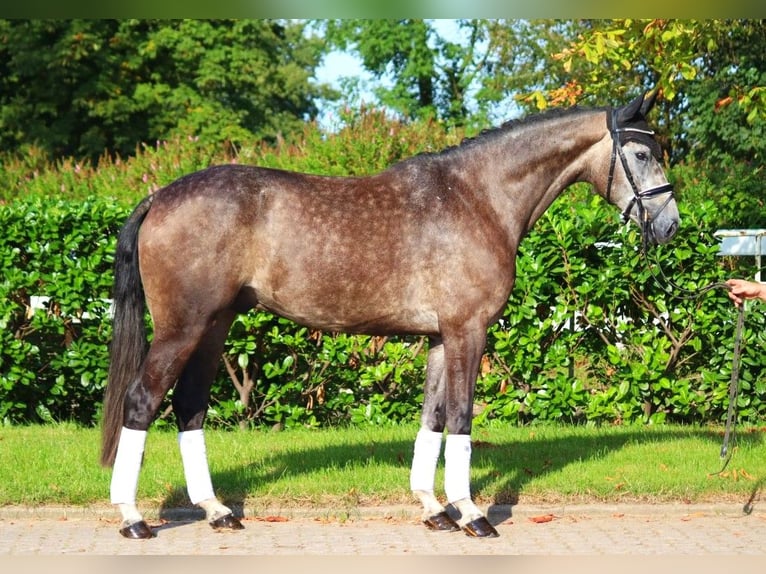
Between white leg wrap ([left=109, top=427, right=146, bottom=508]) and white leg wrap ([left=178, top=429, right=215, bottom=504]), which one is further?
white leg wrap ([left=178, top=429, right=215, bottom=504])

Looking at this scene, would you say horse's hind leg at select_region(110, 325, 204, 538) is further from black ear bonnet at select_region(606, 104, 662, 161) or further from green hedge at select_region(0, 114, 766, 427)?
green hedge at select_region(0, 114, 766, 427)

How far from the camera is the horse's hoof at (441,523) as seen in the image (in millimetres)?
6160

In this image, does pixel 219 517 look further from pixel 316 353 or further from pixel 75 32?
pixel 75 32

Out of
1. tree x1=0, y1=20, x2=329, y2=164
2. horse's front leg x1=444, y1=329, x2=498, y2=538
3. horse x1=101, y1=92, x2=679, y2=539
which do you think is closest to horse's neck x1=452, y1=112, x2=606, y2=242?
Answer: horse x1=101, y1=92, x2=679, y2=539

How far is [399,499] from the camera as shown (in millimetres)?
6719

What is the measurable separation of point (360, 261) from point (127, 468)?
1.80 m

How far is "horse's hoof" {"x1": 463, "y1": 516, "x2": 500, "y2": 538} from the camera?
5.98 m

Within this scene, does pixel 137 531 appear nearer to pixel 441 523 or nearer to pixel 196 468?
pixel 196 468

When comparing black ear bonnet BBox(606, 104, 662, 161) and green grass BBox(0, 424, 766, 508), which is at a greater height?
black ear bonnet BBox(606, 104, 662, 161)

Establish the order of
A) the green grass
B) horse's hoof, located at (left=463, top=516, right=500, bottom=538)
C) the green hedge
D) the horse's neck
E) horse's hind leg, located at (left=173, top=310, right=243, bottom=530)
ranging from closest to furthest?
horse's hoof, located at (left=463, top=516, right=500, bottom=538) → horse's hind leg, located at (left=173, top=310, right=243, bottom=530) → the horse's neck → the green grass → the green hedge

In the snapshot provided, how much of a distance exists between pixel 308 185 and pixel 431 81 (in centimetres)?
3137

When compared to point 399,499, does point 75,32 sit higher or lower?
higher

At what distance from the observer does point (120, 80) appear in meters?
29.3

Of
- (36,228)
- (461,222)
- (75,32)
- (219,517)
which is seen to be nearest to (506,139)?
(461,222)
